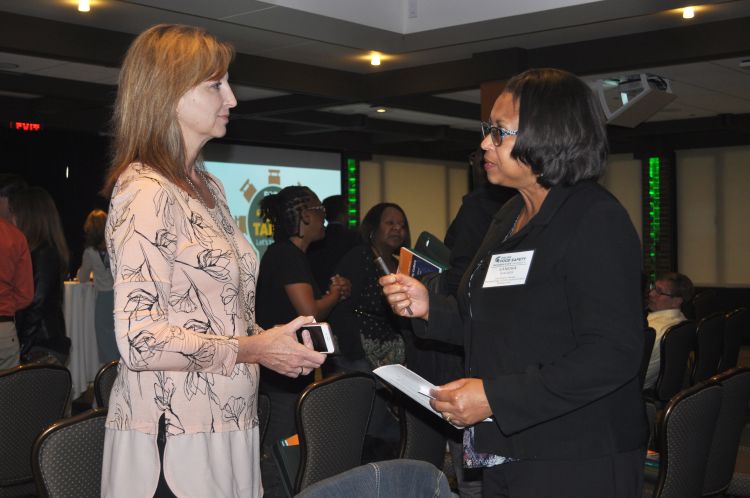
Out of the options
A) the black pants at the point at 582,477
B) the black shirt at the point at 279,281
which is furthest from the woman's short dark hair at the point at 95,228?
the black pants at the point at 582,477

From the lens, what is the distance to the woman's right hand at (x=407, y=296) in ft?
6.66

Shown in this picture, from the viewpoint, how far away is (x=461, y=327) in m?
2.03

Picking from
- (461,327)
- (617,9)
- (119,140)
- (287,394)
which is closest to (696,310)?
(617,9)

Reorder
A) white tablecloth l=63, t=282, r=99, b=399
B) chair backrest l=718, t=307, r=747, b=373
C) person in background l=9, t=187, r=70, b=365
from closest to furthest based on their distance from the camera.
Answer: person in background l=9, t=187, r=70, b=365, chair backrest l=718, t=307, r=747, b=373, white tablecloth l=63, t=282, r=99, b=399

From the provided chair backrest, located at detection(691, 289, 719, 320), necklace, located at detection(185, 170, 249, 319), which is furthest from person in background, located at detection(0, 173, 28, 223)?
chair backrest, located at detection(691, 289, 719, 320)

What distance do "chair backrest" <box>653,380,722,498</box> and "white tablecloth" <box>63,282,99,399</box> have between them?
6042 millimetres

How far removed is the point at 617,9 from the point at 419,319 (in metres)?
4.33

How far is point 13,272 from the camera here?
Answer: 4.65 m

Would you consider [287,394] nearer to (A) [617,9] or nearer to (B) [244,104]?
(A) [617,9]

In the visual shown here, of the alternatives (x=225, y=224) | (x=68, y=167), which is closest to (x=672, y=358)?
(x=225, y=224)

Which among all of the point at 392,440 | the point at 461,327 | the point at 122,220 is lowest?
the point at 392,440

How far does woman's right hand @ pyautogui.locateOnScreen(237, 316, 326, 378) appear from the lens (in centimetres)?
169

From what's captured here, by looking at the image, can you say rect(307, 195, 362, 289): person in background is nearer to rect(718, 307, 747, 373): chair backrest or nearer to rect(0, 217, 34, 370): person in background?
rect(0, 217, 34, 370): person in background

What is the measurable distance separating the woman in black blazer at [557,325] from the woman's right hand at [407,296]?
289 millimetres
